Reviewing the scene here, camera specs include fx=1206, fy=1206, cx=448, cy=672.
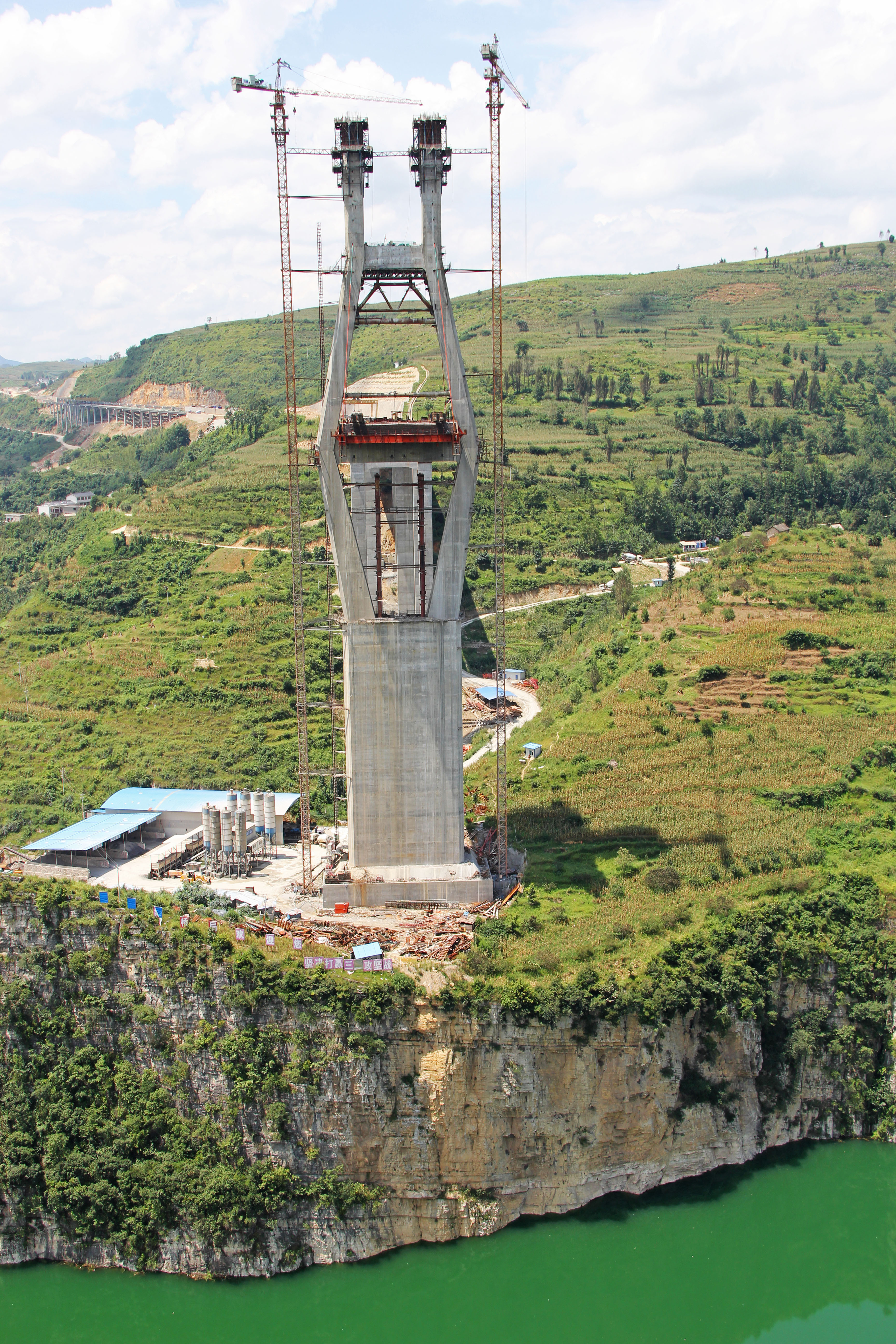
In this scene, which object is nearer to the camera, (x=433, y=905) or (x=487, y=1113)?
(x=487, y=1113)

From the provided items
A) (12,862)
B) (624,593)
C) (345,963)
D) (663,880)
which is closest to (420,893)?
(345,963)

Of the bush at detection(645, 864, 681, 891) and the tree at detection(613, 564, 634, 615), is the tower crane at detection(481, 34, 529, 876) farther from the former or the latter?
the tree at detection(613, 564, 634, 615)

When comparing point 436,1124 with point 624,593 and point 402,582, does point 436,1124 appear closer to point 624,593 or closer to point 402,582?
point 402,582

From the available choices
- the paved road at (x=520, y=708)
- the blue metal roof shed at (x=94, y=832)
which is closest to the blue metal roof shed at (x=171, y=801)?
the blue metal roof shed at (x=94, y=832)

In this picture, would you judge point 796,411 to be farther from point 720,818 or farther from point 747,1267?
point 747,1267

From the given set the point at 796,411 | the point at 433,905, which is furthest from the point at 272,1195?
the point at 796,411

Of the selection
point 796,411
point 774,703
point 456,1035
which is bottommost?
point 456,1035

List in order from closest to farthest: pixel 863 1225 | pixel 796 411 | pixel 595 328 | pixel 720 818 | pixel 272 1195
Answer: pixel 272 1195 → pixel 863 1225 → pixel 720 818 → pixel 796 411 → pixel 595 328

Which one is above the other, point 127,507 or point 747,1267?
point 127,507
